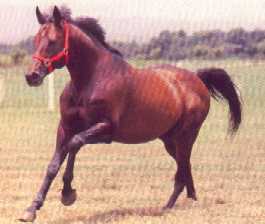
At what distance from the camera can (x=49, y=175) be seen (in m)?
7.84

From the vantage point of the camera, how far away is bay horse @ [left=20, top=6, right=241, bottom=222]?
7.68 meters

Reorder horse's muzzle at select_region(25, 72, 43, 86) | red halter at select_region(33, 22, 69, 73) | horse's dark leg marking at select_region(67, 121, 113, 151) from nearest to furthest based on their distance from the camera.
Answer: horse's muzzle at select_region(25, 72, 43, 86) < red halter at select_region(33, 22, 69, 73) < horse's dark leg marking at select_region(67, 121, 113, 151)

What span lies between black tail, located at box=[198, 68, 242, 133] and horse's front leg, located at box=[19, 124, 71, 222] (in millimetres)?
2878

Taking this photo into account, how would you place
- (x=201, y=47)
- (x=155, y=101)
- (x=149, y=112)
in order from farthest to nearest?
1. (x=201, y=47)
2. (x=155, y=101)
3. (x=149, y=112)

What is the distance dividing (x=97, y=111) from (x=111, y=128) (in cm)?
25

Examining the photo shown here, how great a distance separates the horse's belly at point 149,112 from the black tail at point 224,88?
136 centimetres

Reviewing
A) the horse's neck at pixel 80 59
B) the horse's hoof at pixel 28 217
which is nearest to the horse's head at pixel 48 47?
the horse's neck at pixel 80 59

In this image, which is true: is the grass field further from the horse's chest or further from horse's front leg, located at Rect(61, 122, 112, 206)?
the horse's chest

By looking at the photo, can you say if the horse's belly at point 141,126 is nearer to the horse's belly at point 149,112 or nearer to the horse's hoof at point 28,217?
the horse's belly at point 149,112

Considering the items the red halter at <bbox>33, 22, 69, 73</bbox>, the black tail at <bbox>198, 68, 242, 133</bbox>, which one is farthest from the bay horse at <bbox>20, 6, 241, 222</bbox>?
the black tail at <bbox>198, 68, 242, 133</bbox>

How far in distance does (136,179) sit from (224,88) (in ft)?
6.11

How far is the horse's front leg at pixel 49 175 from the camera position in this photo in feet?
25.1

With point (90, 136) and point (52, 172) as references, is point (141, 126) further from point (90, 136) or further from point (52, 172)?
point (52, 172)

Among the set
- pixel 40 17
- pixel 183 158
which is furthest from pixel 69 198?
pixel 40 17
